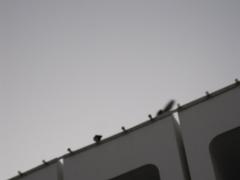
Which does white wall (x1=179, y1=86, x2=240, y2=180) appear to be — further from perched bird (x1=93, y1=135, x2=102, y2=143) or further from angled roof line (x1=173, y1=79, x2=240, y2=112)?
perched bird (x1=93, y1=135, x2=102, y2=143)

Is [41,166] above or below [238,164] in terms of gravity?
above

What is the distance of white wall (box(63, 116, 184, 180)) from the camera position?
11758 millimetres

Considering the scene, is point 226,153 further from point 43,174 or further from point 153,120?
point 43,174

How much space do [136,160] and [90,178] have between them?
3.78 feet

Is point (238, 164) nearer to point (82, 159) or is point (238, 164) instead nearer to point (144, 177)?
point (144, 177)

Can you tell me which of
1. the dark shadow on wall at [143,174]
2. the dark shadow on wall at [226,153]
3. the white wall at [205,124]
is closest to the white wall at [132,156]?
the dark shadow on wall at [143,174]

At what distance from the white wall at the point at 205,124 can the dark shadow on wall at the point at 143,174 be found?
110 cm

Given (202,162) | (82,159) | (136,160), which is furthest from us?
(82,159)

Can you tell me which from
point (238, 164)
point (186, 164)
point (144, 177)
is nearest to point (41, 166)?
point (144, 177)

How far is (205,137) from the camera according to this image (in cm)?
1154

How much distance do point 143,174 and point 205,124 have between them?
185 centimetres

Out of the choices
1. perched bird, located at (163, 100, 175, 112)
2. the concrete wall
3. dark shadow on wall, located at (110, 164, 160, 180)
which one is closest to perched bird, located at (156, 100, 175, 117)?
perched bird, located at (163, 100, 175, 112)

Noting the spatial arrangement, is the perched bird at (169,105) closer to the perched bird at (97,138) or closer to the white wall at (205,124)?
the white wall at (205,124)

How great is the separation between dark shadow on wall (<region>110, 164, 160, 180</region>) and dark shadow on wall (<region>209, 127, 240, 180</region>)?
1.37m
